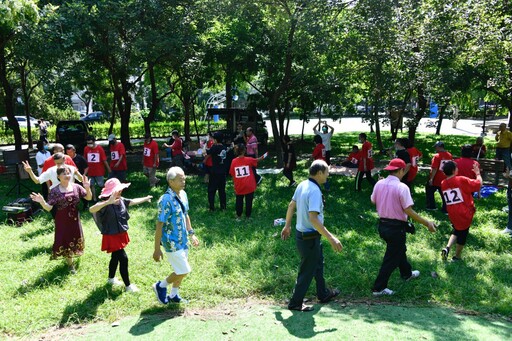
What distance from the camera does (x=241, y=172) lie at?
27.0ft

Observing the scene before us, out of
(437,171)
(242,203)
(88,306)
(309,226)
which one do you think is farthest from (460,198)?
(88,306)

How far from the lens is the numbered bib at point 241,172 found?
822 cm

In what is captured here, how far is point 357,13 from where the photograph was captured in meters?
11.9

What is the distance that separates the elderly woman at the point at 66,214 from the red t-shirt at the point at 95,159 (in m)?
3.87

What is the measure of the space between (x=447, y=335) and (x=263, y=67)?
13.8 m

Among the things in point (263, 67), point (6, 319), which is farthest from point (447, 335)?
point (263, 67)

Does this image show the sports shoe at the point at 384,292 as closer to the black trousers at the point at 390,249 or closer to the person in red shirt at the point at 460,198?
the black trousers at the point at 390,249

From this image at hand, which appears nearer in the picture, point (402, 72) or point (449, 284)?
point (449, 284)

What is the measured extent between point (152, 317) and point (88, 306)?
0.92 meters

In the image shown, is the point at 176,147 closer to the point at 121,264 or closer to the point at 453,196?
the point at 121,264

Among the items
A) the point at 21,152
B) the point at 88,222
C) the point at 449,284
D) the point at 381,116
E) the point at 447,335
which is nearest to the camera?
the point at 447,335

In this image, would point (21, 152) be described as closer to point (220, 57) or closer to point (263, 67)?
point (220, 57)

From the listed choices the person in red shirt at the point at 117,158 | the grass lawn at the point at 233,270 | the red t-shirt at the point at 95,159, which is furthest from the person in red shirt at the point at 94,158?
the grass lawn at the point at 233,270

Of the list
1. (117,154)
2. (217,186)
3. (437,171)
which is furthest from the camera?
(117,154)
